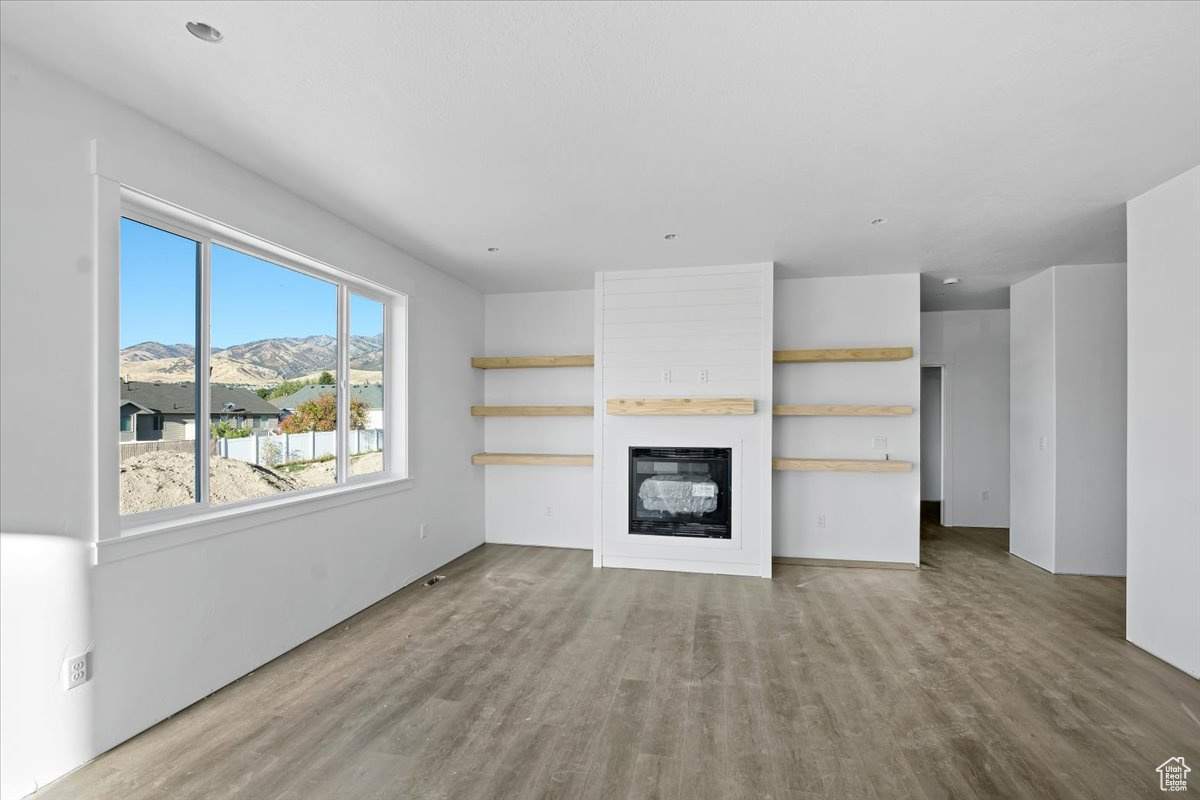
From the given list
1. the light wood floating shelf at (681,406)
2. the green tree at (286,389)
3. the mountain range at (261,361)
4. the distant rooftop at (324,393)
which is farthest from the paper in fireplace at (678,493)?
the green tree at (286,389)

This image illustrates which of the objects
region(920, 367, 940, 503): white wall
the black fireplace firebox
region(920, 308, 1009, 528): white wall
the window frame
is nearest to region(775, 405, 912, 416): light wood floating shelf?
the black fireplace firebox

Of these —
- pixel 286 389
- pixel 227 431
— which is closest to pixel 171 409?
pixel 227 431

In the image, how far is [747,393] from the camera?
4.56 metres

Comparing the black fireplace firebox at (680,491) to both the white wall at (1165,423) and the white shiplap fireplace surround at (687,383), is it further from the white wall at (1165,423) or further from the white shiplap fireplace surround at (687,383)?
the white wall at (1165,423)

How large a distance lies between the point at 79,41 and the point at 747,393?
4.20m

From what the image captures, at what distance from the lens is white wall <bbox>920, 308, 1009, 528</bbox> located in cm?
616

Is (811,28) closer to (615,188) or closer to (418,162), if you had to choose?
(615,188)

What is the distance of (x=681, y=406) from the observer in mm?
4512

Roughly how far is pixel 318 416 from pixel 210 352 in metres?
0.89

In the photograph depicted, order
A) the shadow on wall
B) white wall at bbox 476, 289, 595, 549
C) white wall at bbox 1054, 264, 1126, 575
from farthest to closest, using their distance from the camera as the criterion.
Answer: white wall at bbox 476, 289, 595, 549
white wall at bbox 1054, 264, 1126, 575
the shadow on wall

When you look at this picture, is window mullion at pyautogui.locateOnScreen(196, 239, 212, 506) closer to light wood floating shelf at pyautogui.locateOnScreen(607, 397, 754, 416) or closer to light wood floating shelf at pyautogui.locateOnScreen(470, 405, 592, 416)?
light wood floating shelf at pyautogui.locateOnScreen(470, 405, 592, 416)

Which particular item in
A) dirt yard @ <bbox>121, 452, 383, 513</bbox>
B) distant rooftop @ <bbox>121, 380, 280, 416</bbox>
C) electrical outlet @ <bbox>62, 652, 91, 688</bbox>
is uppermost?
distant rooftop @ <bbox>121, 380, 280, 416</bbox>

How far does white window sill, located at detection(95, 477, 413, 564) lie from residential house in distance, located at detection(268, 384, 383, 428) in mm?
516

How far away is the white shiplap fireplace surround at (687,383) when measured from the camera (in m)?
4.51
